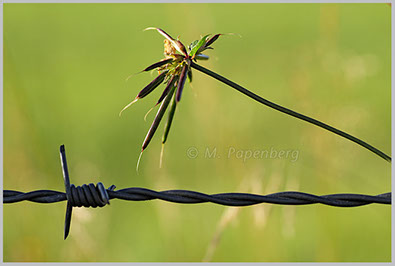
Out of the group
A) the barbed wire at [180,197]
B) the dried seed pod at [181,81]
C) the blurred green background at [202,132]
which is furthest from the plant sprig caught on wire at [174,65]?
the blurred green background at [202,132]

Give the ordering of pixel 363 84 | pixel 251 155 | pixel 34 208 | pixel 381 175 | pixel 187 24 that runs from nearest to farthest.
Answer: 1. pixel 187 24
2. pixel 34 208
3. pixel 251 155
4. pixel 381 175
5. pixel 363 84

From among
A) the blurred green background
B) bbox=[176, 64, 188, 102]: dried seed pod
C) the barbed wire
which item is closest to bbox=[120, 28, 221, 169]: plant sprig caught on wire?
bbox=[176, 64, 188, 102]: dried seed pod

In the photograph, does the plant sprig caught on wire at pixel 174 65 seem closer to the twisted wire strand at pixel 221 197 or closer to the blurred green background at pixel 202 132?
the twisted wire strand at pixel 221 197

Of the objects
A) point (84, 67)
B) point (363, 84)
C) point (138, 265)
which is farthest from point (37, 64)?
point (138, 265)

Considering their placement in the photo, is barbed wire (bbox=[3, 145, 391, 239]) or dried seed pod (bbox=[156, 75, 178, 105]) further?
barbed wire (bbox=[3, 145, 391, 239])

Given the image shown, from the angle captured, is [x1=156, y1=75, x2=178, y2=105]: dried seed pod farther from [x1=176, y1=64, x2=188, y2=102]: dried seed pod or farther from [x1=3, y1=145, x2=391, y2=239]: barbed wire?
[x1=3, y1=145, x2=391, y2=239]: barbed wire

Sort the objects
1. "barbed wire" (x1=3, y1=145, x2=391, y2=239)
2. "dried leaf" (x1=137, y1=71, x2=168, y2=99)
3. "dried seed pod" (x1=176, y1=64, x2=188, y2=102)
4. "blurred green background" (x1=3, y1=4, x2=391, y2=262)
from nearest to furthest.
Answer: "dried seed pod" (x1=176, y1=64, x2=188, y2=102), "dried leaf" (x1=137, y1=71, x2=168, y2=99), "barbed wire" (x1=3, y1=145, x2=391, y2=239), "blurred green background" (x1=3, y1=4, x2=391, y2=262)

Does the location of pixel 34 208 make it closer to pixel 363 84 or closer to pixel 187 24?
pixel 187 24

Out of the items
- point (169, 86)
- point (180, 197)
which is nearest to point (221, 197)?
point (180, 197)
